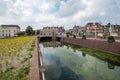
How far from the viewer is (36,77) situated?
8.72m

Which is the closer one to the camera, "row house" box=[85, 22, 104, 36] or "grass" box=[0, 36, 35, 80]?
"grass" box=[0, 36, 35, 80]

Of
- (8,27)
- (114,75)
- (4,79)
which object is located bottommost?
(114,75)

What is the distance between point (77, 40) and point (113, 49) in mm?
25440

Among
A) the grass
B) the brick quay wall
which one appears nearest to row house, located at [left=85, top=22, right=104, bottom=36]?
the brick quay wall

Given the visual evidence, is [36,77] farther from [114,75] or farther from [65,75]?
[114,75]

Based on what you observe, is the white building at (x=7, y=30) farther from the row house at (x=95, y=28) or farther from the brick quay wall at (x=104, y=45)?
the brick quay wall at (x=104, y=45)

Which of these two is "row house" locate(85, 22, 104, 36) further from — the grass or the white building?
the white building

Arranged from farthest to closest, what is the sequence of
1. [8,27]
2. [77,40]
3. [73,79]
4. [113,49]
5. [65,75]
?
[8,27], [77,40], [113,49], [65,75], [73,79]

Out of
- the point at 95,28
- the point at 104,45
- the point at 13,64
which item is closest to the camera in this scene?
the point at 13,64

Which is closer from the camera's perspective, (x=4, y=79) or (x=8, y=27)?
(x=4, y=79)

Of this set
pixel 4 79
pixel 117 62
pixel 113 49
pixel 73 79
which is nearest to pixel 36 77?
pixel 4 79

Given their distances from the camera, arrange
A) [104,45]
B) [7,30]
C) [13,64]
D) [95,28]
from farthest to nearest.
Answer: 1. [7,30]
2. [95,28]
3. [104,45]
4. [13,64]

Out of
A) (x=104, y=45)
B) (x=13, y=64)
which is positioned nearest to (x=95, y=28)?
(x=104, y=45)

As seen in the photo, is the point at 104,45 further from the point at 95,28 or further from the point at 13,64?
the point at 13,64
